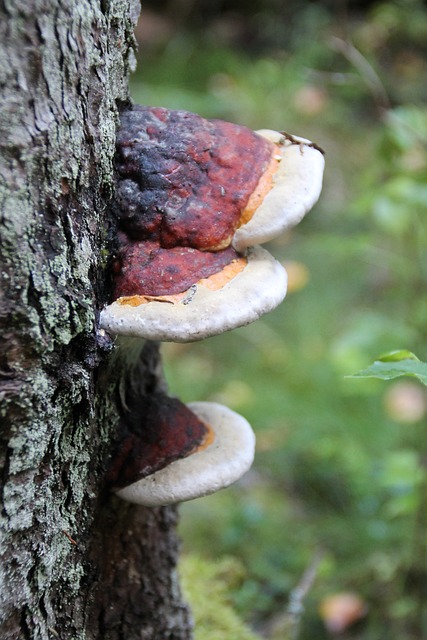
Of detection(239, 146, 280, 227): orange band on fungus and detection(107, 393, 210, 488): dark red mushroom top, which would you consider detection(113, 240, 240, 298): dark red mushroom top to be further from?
detection(107, 393, 210, 488): dark red mushroom top

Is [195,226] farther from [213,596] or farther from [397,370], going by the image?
[213,596]

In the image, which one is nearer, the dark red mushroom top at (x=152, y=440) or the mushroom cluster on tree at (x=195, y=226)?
the mushroom cluster on tree at (x=195, y=226)

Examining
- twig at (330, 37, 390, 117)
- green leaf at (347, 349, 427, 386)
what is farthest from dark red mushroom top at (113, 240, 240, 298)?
twig at (330, 37, 390, 117)

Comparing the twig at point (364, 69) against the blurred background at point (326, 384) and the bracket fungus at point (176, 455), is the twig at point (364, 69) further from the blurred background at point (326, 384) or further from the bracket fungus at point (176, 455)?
the bracket fungus at point (176, 455)

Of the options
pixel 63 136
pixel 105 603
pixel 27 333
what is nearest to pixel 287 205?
pixel 63 136

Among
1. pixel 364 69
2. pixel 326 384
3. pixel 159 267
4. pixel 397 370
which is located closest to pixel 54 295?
pixel 159 267

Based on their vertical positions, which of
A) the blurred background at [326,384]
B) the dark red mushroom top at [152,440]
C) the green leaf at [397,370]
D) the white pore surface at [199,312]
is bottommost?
the blurred background at [326,384]

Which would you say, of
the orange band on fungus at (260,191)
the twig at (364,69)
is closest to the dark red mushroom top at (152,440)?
the orange band on fungus at (260,191)

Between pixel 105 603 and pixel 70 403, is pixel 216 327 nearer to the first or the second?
pixel 70 403
